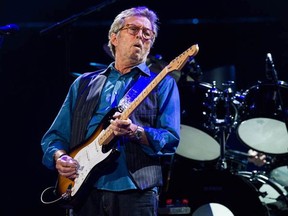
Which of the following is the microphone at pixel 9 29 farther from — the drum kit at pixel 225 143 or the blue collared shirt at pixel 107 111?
the drum kit at pixel 225 143

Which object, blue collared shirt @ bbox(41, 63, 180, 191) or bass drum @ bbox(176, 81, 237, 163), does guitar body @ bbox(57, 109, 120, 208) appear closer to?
blue collared shirt @ bbox(41, 63, 180, 191)

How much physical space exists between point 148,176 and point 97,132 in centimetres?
40

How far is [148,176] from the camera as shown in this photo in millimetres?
2547

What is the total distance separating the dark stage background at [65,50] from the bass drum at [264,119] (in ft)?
5.20

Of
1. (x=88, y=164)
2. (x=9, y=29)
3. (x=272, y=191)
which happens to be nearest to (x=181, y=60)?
(x=88, y=164)

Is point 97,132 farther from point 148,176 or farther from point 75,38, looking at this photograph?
point 75,38

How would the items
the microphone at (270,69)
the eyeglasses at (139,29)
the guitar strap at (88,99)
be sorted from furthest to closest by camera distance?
the microphone at (270,69)
the eyeglasses at (139,29)
the guitar strap at (88,99)

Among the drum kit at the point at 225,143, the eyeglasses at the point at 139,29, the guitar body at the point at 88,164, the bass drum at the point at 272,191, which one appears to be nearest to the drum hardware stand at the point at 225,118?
the drum kit at the point at 225,143

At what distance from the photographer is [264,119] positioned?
189 inches

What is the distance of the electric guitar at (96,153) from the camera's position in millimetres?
2570

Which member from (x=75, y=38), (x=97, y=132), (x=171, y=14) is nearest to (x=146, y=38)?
(x=97, y=132)

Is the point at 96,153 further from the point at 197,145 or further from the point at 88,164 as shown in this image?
the point at 197,145

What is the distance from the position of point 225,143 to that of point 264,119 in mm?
514

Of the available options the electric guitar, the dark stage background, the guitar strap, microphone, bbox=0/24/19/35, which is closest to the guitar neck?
the electric guitar
